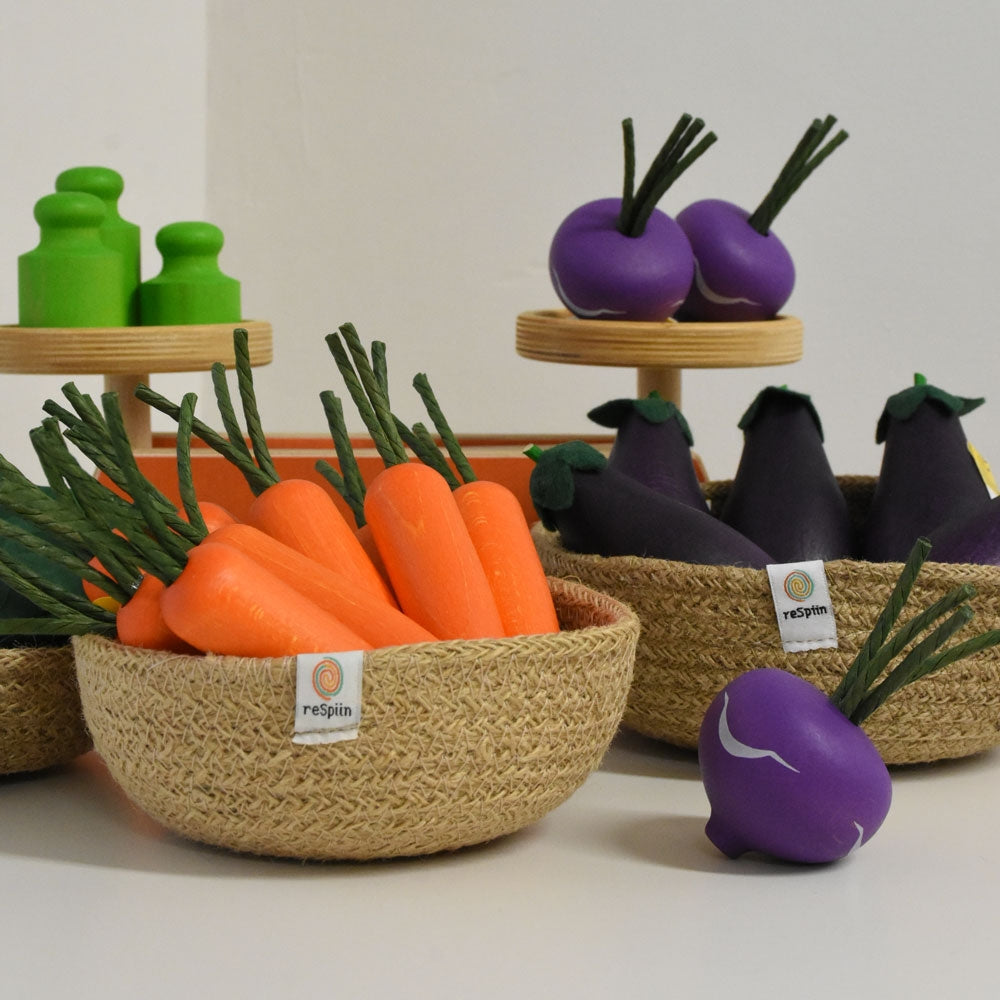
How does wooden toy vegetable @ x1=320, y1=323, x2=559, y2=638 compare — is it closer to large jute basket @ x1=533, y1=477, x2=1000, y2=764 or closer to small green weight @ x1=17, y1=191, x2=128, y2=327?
large jute basket @ x1=533, y1=477, x2=1000, y2=764

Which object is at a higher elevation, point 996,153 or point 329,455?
point 996,153

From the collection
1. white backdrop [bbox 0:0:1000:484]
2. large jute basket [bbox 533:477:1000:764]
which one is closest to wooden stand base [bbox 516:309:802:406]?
large jute basket [bbox 533:477:1000:764]

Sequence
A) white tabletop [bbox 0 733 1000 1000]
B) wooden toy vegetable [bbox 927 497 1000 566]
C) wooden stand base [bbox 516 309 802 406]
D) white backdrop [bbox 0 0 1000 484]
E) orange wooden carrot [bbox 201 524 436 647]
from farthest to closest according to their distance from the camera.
→ 1. white backdrop [bbox 0 0 1000 484]
2. wooden stand base [bbox 516 309 802 406]
3. wooden toy vegetable [bbox 927 497 1000 566]
4. orange wooden carrot [bbox 201 524 436 647]
5. white tabletop [bbox 0 733 1000 1000]

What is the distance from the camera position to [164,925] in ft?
1.95

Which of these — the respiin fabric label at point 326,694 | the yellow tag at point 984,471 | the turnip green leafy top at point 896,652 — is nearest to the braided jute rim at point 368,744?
the respiin fabric label at point 326,694

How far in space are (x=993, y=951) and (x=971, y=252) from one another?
1493 millimetres

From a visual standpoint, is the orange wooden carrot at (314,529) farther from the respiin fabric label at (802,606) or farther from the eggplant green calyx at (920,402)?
the eggplant green calyx at (920,402)

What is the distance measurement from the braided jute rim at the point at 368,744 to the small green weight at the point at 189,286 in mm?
457

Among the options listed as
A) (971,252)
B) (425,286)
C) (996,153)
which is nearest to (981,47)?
(996,153)

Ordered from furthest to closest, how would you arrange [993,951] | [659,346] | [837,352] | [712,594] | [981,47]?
[837,352] < [981,47] < [659,346] < [712,594] < [993,951]

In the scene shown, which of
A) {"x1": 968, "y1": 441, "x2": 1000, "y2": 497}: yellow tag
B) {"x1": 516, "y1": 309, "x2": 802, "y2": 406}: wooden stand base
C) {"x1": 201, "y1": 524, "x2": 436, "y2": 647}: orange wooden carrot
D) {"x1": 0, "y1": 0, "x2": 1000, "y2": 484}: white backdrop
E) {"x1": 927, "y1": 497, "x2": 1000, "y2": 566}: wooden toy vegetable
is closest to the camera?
{"x1": 201, "y1": 524, "x2": 436, "y2": 647}: orange wooden carrot

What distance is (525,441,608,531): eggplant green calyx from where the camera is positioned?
807 mm

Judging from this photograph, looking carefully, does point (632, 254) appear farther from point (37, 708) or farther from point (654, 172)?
point (37, 708)

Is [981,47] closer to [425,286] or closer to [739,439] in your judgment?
[739,439]
